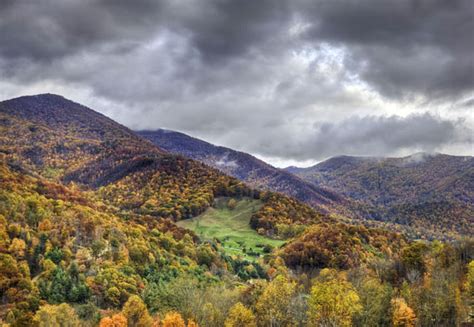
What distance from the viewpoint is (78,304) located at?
11612 cm

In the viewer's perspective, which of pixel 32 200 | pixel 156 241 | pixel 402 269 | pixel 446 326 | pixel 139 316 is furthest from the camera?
pixel 156 241

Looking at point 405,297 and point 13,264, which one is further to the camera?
point 13,264

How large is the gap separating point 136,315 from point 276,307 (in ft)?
117

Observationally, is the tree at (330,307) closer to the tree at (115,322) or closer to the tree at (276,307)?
the tree at (276,307)

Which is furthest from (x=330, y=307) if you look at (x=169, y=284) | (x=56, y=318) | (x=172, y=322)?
(x=169, y=284)

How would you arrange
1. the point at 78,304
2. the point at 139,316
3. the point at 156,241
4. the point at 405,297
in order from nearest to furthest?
the point at 405,297 < the point at 139,316 < the point at 78,304 < the point at 156,241

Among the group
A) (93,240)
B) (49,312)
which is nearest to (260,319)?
(49,312)

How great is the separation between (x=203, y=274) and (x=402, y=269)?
76.9 metres

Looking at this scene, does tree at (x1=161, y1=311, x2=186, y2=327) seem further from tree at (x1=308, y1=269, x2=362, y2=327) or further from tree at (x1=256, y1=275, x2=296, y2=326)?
tree at (x1=308, y1=269, x2=362, y2=327)

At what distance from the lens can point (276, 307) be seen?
300 ft

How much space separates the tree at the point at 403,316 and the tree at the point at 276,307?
841 inches

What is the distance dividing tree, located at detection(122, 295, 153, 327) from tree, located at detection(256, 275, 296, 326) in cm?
2705

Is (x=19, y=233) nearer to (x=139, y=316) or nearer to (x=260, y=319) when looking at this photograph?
(x=139, y=316)

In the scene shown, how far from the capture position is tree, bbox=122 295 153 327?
9675 centimetres
